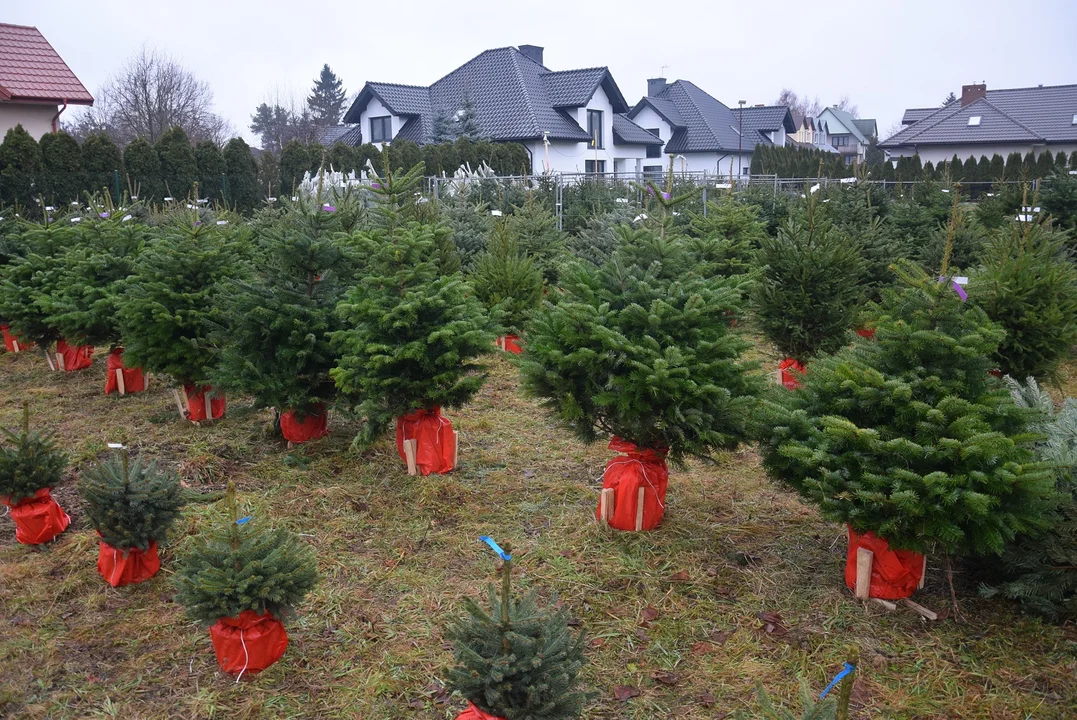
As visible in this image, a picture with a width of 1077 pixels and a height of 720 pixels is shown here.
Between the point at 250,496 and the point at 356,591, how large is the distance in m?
1.62

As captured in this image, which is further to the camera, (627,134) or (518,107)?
(627,134)

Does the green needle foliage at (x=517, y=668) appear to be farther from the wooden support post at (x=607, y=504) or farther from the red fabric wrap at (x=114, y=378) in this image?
the red fabric wrap at (x=114, y=378)

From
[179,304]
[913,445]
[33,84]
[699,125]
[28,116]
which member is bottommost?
[913,445]

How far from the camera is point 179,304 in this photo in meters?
6.91

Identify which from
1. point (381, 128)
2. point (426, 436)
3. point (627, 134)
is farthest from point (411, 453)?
point (627, 134)

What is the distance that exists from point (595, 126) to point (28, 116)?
21.4m

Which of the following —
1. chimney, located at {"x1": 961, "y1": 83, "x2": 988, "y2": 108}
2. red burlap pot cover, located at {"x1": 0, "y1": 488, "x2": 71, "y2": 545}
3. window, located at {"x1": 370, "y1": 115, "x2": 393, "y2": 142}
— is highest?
chimney, located at {"x1": 961, "y1": 83, "x2": 988, "y2": 108}

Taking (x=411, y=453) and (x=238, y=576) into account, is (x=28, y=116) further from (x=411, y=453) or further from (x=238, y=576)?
(x=238, y=576)

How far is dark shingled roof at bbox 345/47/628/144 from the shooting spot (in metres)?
33.1

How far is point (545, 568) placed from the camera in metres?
4.71

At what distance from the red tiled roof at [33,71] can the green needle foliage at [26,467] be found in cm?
2120

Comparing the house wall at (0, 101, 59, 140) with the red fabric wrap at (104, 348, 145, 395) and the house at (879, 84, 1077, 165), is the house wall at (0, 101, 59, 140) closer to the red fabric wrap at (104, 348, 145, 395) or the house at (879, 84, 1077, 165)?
the red fabric wrap at (104, 348, 145, 395)

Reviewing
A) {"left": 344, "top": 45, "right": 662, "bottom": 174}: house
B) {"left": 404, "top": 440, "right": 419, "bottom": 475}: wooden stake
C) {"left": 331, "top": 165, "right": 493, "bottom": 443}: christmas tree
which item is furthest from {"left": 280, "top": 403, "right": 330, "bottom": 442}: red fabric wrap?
{"left": 344, "top": 45, "right": 662, "bottom": 174}: house

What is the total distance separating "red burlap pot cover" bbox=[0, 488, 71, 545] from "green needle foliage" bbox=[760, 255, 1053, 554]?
4.46 meters
